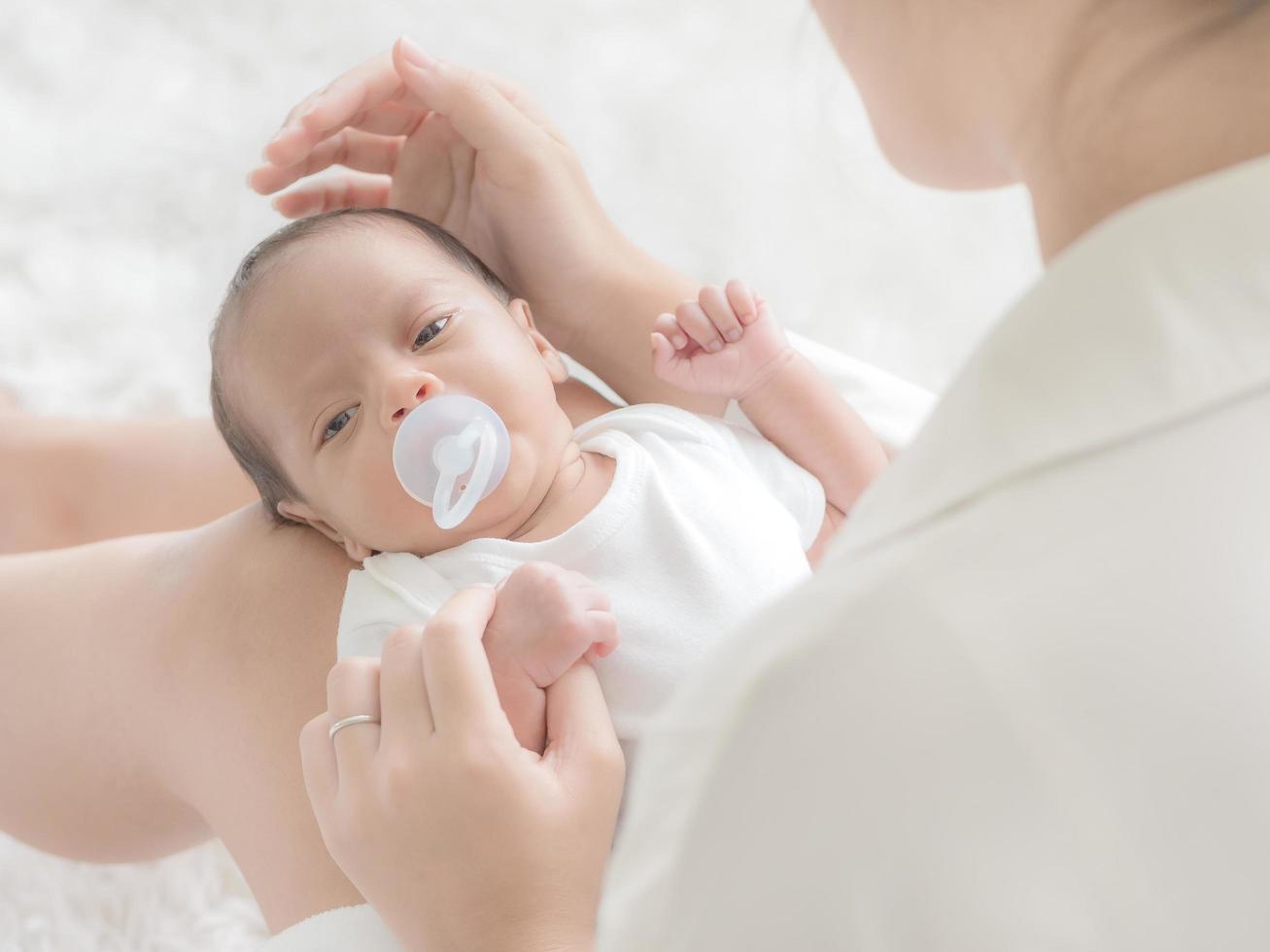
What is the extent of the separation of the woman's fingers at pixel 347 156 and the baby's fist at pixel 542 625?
516mm

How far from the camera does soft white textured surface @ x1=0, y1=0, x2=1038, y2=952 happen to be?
5.60 feet

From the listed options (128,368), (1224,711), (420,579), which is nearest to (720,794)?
(1224,711)

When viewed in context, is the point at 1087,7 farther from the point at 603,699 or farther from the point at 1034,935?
the point at 603,699

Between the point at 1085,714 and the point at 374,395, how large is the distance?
2.25ft

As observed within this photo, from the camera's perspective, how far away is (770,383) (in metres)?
1.15

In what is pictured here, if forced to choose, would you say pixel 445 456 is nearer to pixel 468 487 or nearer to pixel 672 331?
pixel 468 487

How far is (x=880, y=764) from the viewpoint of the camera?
1.48ft

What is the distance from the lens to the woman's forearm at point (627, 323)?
1254mm

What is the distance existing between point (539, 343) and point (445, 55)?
961 mm

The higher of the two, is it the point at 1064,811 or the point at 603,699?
the point at 1064,811

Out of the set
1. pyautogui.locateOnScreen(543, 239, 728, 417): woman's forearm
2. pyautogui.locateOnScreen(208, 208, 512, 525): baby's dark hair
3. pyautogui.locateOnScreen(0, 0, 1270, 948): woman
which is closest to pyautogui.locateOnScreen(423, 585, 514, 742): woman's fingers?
pyautogui.locateOnScreen(0, 0, 1270, 948): woman

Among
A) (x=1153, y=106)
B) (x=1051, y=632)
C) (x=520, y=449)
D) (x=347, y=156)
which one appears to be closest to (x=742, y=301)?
(x=520, y=449)

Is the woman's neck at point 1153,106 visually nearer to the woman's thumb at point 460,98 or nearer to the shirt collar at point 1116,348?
the shirt collar at point 1116,348

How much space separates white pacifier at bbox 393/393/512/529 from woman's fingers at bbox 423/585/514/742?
0.66 ft
